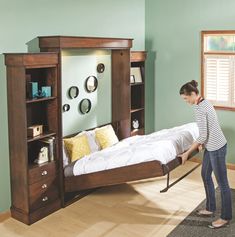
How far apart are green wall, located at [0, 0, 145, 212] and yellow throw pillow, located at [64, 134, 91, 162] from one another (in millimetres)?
858

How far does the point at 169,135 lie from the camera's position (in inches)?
210

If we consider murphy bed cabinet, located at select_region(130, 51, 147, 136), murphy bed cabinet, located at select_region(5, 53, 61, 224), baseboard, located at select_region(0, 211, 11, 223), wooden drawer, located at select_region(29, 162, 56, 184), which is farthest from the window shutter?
baseboard, located at select_region(0, 211, 11, 223)

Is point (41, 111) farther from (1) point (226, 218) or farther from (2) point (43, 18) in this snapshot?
(1) point (226, 218)

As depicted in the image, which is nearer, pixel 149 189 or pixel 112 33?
pixel 149 189

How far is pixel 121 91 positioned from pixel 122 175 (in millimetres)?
1809

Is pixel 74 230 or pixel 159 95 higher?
pixel 159 95

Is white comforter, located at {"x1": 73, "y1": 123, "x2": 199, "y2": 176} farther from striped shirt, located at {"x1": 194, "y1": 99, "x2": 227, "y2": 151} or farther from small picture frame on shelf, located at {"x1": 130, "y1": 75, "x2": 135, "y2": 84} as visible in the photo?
small picture frame on shelf, located at {"x1": 130, "y1": 75, "x2": 135, "y2": 84}

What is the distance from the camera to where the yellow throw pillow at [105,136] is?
561cm

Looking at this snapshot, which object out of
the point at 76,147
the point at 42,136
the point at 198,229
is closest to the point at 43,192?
the point at 42,136

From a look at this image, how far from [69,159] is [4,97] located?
3.92 feet

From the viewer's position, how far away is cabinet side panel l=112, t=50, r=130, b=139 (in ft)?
19.5

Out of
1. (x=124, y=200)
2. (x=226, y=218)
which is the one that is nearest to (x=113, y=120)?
(x=124, y=200)

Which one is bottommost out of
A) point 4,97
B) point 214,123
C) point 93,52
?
point 214,123

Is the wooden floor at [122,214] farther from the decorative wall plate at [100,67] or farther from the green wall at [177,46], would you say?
the decorative wall plate at [100,67]
